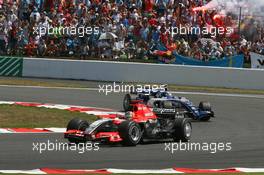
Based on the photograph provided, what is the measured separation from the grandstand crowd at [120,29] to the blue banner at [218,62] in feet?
0.66

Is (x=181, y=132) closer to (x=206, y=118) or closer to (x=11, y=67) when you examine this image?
(x=206, y=118)

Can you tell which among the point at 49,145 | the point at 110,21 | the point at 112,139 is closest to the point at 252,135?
the point at 112,139

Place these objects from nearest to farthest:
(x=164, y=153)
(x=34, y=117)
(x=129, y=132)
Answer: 1. (x=164, y=153)
2. (x=129, y=132)
3. (x=34, y=117)

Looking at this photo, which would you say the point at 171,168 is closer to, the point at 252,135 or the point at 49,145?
the point at 49,145

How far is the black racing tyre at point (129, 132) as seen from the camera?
14.4 m

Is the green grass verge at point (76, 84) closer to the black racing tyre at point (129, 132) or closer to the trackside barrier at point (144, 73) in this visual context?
the trackside barrier at point (144, 73)

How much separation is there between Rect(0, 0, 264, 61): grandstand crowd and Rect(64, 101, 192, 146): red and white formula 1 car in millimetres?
12104

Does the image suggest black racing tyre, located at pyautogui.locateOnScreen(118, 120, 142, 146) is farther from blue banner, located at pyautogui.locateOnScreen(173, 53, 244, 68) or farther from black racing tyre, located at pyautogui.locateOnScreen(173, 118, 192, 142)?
blue banner, located at pyautogui.locateOnScreen(173, 53, 244, 68)

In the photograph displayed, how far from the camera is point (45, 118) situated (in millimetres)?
19312

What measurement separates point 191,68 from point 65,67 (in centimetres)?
543

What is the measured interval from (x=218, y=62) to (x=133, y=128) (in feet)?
50.9

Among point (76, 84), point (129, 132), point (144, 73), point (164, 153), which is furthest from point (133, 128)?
point (144, 73)

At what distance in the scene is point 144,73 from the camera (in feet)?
101

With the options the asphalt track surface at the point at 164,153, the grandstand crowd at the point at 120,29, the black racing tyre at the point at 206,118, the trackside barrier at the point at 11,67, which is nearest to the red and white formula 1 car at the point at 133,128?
the asphalt track surface at the point at 164,153
